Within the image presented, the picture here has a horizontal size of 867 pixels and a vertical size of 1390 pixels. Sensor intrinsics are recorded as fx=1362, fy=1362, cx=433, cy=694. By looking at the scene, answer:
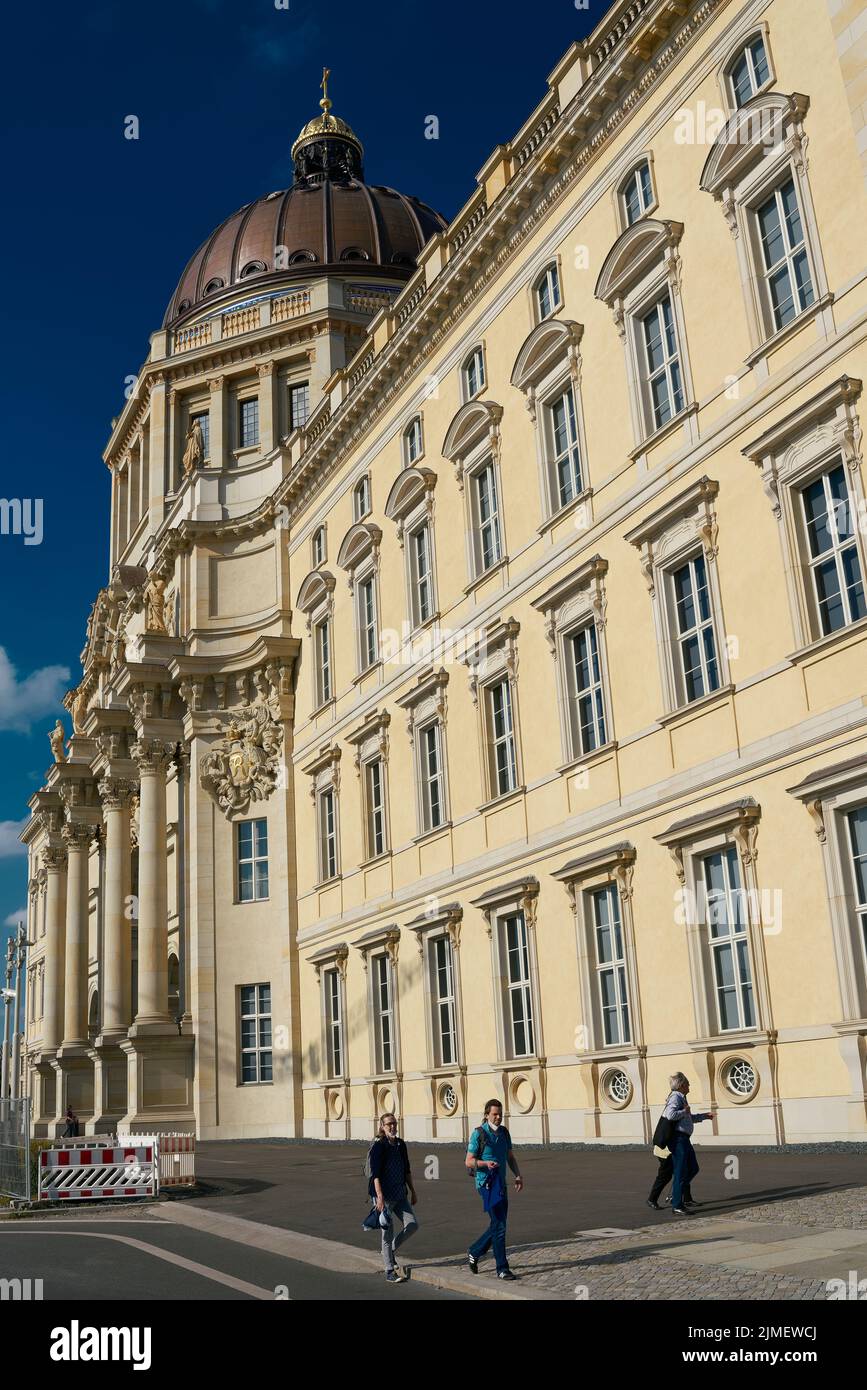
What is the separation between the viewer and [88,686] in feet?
204

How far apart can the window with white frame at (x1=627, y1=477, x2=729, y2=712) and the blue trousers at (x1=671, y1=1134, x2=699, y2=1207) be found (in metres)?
8.28

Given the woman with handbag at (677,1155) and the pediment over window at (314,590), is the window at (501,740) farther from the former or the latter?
the woman with handbag at (677,1155)

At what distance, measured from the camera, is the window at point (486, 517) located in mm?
28703

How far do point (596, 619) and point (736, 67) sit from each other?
9162 mm

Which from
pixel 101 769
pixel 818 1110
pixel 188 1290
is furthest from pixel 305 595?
pixel 188 1290

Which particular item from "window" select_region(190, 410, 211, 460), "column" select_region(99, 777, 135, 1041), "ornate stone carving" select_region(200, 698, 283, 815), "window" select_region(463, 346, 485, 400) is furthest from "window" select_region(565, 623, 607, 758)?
"window" select_region(190, 410, 211, 460)

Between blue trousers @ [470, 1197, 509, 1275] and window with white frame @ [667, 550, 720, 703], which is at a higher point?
window with white frame @ [667, 550, 720, 703]

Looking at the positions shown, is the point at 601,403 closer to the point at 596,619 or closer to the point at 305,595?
the point at 596,619

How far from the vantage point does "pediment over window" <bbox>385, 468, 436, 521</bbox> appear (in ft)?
104

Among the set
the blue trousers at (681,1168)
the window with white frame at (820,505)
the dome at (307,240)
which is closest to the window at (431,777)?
the window with white frame at (820,505)

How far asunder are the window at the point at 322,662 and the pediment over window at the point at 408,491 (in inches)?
231

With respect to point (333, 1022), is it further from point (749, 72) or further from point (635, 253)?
point (749, 72)

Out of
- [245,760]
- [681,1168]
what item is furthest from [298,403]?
[681,1168]

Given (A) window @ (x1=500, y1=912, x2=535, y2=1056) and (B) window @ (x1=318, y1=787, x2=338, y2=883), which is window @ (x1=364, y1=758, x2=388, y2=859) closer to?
(B) window @ (x1=318, y1=787, x2=338, y2=883)
